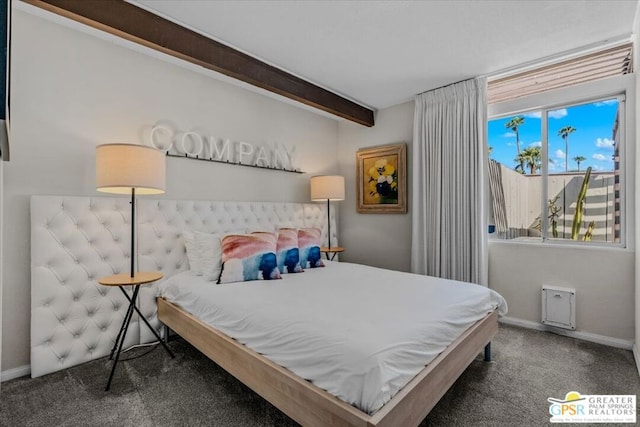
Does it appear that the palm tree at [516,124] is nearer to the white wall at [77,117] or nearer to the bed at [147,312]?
the bed at [147,312]

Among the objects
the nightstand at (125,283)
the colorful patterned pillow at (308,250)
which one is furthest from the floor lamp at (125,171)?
the colorful patterned pillow at (308,250)

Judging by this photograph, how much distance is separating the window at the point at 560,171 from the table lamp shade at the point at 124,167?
3287 millimetres

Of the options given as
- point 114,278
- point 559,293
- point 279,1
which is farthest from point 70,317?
point 559,293

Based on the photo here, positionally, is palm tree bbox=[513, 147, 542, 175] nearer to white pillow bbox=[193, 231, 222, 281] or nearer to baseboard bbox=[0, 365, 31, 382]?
white pillow bbox=[193, 231, 222, 281]

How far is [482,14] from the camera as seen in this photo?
2.31 meters

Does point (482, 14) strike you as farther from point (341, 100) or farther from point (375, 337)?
point (375, 337)

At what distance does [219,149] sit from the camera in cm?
324

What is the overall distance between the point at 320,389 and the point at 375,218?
3.08 meters

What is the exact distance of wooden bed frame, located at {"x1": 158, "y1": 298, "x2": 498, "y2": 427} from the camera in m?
1.34

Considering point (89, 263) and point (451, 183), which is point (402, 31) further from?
point (89, 263)

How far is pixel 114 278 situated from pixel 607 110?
4.37m

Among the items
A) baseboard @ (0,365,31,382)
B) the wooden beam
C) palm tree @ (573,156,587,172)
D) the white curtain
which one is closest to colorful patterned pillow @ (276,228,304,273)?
the wooden beam

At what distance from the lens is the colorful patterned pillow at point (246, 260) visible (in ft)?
8.32

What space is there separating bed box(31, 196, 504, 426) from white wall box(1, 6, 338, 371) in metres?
0.14
